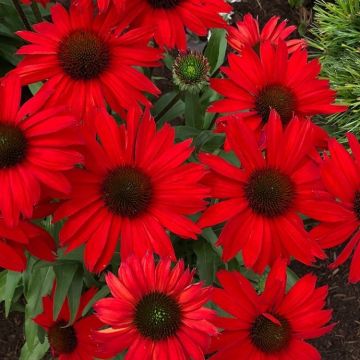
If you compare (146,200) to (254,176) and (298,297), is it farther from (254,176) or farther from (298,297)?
(298,297)

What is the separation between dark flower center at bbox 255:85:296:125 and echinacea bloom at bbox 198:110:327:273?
0.10 meters

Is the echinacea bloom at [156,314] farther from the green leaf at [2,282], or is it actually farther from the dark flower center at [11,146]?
the green leaf at [2,282]

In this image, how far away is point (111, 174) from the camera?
1.00m

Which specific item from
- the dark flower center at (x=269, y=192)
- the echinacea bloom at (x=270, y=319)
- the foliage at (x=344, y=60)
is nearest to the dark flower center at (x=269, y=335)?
the echinacea bloom at (x=270, y=319)

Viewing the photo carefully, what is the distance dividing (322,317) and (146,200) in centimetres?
43

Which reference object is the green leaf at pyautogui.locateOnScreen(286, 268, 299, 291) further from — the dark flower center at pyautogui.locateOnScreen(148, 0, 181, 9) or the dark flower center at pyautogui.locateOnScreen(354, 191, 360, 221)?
the dark flower center at pyautogui.locateOnScreen(148, 0, 181, 9)

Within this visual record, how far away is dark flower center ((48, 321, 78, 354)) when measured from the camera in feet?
4.48

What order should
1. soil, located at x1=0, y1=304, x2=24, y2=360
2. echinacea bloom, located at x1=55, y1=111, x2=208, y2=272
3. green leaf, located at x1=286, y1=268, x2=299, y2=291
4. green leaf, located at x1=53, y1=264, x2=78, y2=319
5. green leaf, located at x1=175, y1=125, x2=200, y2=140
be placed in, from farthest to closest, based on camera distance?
soil, located at x1=0, y1=304, x2=24, y2=360 < green leaf, located at x1=286, y1=268, x2=299, y2=291 < green leaf, located at x1=175, y1=125, x2=200, y2=140 < green leaf, located at x1=53, y1=264, x2=78, y2=319 < echinacea bloom, located at x1=55, y1=111, x2=208, y2=272

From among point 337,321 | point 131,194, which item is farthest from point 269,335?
point 337,321

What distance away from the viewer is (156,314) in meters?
0.86

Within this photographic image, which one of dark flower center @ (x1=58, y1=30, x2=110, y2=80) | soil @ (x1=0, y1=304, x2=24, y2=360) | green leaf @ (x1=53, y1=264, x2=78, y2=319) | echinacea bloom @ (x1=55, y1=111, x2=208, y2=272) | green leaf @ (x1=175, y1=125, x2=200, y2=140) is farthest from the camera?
soil @ (x1=0, y1=304, x2=24, y2=360)

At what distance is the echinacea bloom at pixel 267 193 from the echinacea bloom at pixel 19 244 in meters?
0.31

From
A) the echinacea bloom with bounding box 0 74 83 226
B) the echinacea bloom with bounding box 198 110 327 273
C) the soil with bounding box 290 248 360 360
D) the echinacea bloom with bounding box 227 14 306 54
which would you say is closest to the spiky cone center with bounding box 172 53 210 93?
the echinacea bloom with bounding box 227 14 306 54

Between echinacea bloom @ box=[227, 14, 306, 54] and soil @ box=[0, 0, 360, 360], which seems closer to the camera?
echinacea bloom @ box=[227, 14, 306, 54]
